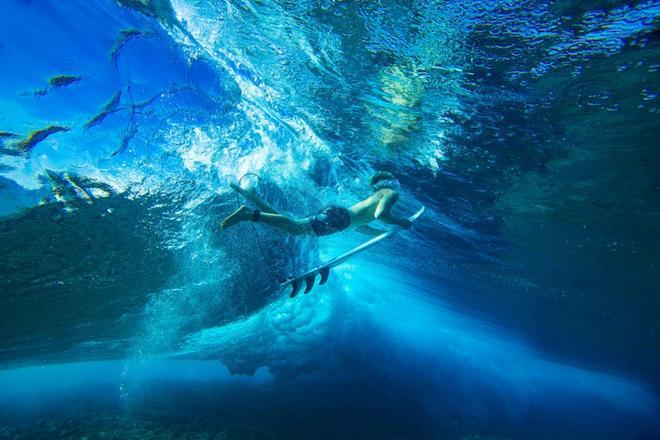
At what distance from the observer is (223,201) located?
34.4 feet

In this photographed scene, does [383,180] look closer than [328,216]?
No

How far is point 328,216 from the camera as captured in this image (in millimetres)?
6992

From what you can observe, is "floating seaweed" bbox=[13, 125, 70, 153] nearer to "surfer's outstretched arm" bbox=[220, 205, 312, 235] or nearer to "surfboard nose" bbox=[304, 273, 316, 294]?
"surfer's outstretched arm" bbox=[220, 205, 312, 235]

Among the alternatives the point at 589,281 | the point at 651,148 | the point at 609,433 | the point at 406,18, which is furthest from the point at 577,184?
the point at 609,433

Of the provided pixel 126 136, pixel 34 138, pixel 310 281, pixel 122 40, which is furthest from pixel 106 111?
pixel 310 281

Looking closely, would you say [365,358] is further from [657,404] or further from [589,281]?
[657,404]

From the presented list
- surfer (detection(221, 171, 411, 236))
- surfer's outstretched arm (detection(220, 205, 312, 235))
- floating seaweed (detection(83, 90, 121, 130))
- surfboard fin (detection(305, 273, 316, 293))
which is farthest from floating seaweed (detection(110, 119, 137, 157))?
surfboard fin (detection(305, 273, 316, 293))

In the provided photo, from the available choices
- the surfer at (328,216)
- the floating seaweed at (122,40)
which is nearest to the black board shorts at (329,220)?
the surfer at (328,216)

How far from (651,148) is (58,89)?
1306 centimetres

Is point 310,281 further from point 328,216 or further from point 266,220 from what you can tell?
point 266,220

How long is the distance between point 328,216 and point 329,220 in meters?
0.10

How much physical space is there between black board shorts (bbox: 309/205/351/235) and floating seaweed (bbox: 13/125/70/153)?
568 centimetres

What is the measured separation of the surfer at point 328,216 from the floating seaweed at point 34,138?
4.07m

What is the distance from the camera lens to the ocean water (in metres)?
5.87
